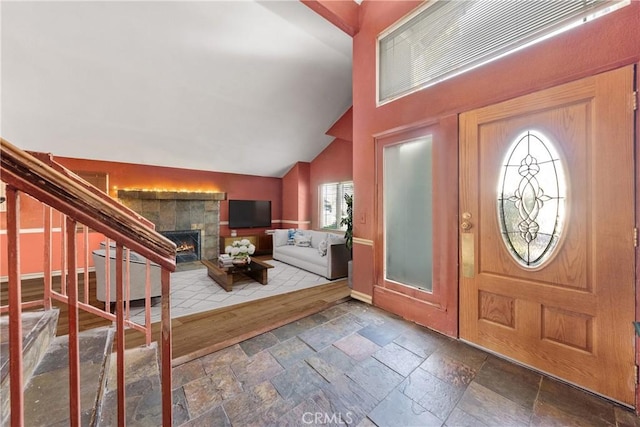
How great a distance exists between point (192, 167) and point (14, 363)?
579 centimetres

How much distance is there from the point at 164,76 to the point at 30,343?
140 inches

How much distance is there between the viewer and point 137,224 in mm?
813

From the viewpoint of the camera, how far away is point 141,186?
5219 mm

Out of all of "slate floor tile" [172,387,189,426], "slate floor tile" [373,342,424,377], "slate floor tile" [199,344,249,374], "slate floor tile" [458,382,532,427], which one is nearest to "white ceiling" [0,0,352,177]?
"slate floor tile" [199,344,249,374]

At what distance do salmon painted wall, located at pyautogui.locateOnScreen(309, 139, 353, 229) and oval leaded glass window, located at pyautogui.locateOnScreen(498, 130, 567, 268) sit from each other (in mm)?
4050

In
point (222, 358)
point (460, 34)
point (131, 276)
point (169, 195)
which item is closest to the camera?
point (222, 358)

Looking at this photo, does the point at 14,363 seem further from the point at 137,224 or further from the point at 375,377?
the point at 375,377

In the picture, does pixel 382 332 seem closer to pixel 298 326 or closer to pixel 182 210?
pixel 298 326

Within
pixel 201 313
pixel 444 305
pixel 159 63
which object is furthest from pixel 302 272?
pixel 159 63

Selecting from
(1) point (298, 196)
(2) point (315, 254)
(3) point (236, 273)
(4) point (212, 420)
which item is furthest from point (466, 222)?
(1) point (298, 196)

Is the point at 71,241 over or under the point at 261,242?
over

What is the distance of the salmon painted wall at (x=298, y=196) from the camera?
22.3 feet

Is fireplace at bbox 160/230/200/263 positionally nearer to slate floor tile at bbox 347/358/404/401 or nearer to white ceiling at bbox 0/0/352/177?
white ceiling at bbox 0/0/352/177

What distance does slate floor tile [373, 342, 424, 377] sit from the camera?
1.79m
